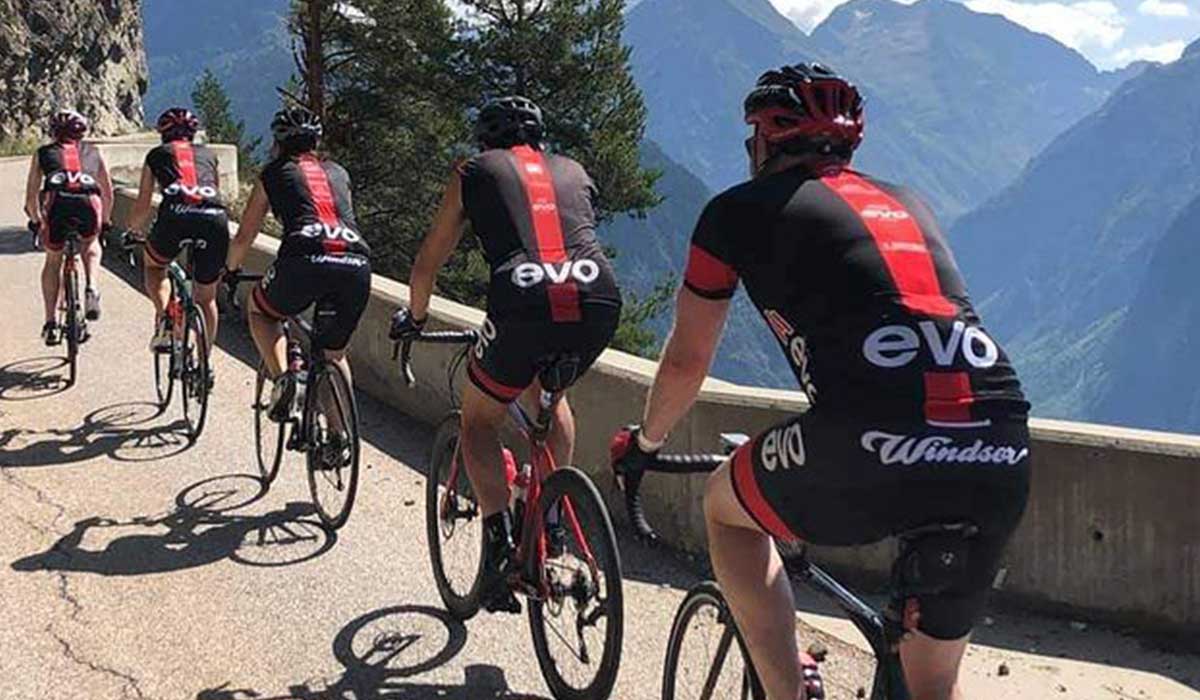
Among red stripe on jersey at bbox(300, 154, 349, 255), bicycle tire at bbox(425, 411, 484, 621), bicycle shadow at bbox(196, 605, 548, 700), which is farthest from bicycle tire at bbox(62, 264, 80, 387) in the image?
bicycle shadow at bbox(196, 605, 548, 700)

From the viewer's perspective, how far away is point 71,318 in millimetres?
8594

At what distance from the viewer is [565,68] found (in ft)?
108

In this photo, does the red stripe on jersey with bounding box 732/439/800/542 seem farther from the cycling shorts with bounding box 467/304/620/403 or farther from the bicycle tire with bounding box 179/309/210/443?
the bicycle tire with bounding box 179/309/210/443

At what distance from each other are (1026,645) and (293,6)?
29991 mm

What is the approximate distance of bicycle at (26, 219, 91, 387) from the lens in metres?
8.59

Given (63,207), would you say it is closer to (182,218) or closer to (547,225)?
(182,218)

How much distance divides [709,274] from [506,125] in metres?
2.06

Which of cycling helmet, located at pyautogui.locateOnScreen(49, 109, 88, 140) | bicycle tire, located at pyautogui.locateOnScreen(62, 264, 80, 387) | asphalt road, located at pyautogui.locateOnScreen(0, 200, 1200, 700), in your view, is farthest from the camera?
cycling helmet, located at pyautogui.locateOnScreen(49, 109, 88, 140)

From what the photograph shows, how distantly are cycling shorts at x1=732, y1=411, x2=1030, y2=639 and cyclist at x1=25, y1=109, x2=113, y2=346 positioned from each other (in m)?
7.39

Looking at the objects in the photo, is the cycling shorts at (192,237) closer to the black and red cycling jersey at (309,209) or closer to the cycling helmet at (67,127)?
the cycling helmet at (67,127)

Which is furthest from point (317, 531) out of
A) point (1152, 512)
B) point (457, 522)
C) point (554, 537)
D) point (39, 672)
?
point (1152, 512)

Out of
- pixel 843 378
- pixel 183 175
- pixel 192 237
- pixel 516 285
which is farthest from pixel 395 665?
pixel 183 175

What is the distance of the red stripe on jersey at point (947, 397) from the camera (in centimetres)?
252

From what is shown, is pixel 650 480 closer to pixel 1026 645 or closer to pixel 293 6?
pixel 1026 645
